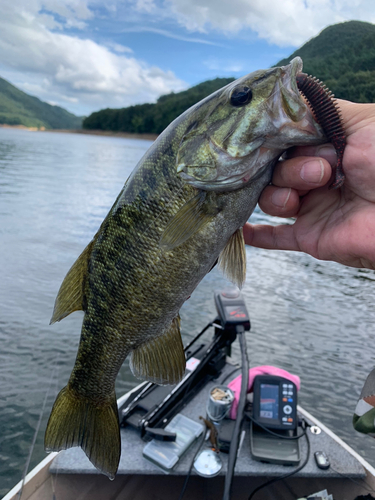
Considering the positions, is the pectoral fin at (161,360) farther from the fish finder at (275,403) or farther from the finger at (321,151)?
the fish finder at (275,403)

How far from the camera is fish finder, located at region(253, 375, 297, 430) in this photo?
362 cm

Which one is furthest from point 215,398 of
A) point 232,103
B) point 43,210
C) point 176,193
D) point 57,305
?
point 43,210

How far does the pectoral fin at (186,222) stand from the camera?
1675 millimetres

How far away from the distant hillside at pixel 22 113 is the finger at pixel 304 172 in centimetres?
12389

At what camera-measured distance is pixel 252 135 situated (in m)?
1.66

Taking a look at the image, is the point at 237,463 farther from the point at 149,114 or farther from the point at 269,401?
the point at 149,114

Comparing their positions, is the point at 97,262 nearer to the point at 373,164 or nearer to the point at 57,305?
the point at 57,305

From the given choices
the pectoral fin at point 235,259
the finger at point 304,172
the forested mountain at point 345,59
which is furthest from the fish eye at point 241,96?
the forested mountain at point 345,59

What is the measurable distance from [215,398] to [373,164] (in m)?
2.88

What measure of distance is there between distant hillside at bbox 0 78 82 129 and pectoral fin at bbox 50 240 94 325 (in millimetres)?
123501

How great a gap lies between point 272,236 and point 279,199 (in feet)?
2.02

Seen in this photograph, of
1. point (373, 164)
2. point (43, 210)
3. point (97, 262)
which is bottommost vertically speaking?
point (43, 210)

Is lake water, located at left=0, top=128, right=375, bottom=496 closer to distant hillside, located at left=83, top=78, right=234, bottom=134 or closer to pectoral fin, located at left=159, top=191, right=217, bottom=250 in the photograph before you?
pectoral fin, located at left=159, top=191, right=217, bottom=250

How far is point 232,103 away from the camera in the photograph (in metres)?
1.72
